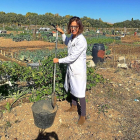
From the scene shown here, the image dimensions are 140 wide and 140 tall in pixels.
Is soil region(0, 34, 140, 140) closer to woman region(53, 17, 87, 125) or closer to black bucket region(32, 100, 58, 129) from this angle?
black bucket region(32, 100, 58, 129)

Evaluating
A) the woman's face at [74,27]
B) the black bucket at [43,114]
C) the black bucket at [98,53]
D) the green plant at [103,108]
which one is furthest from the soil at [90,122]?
the black bucket at [98,53]

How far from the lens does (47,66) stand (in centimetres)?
296

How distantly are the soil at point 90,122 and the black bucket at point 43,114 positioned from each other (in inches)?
4.6

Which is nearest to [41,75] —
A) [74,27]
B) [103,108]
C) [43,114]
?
[43,114]

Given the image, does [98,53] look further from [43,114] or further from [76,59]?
[43,114]

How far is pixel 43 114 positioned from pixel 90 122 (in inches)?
34.3

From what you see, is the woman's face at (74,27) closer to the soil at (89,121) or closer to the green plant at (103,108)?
the soil at (89,121)

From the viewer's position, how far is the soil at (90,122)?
91.2 inches

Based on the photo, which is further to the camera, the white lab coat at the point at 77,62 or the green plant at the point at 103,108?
the green plant at the point at 103,108

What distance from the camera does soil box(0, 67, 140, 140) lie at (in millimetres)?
2316

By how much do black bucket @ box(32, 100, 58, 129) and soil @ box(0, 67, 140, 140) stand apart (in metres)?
0.12

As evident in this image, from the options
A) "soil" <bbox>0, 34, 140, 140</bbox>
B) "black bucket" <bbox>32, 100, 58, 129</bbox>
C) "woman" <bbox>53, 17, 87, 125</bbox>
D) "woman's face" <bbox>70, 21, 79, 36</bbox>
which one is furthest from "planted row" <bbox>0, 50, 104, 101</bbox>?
"woman's face" <bbox>70, 21, 79, 36</bbox>

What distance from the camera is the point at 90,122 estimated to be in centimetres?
262

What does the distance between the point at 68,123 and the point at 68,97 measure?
0.82 meters
